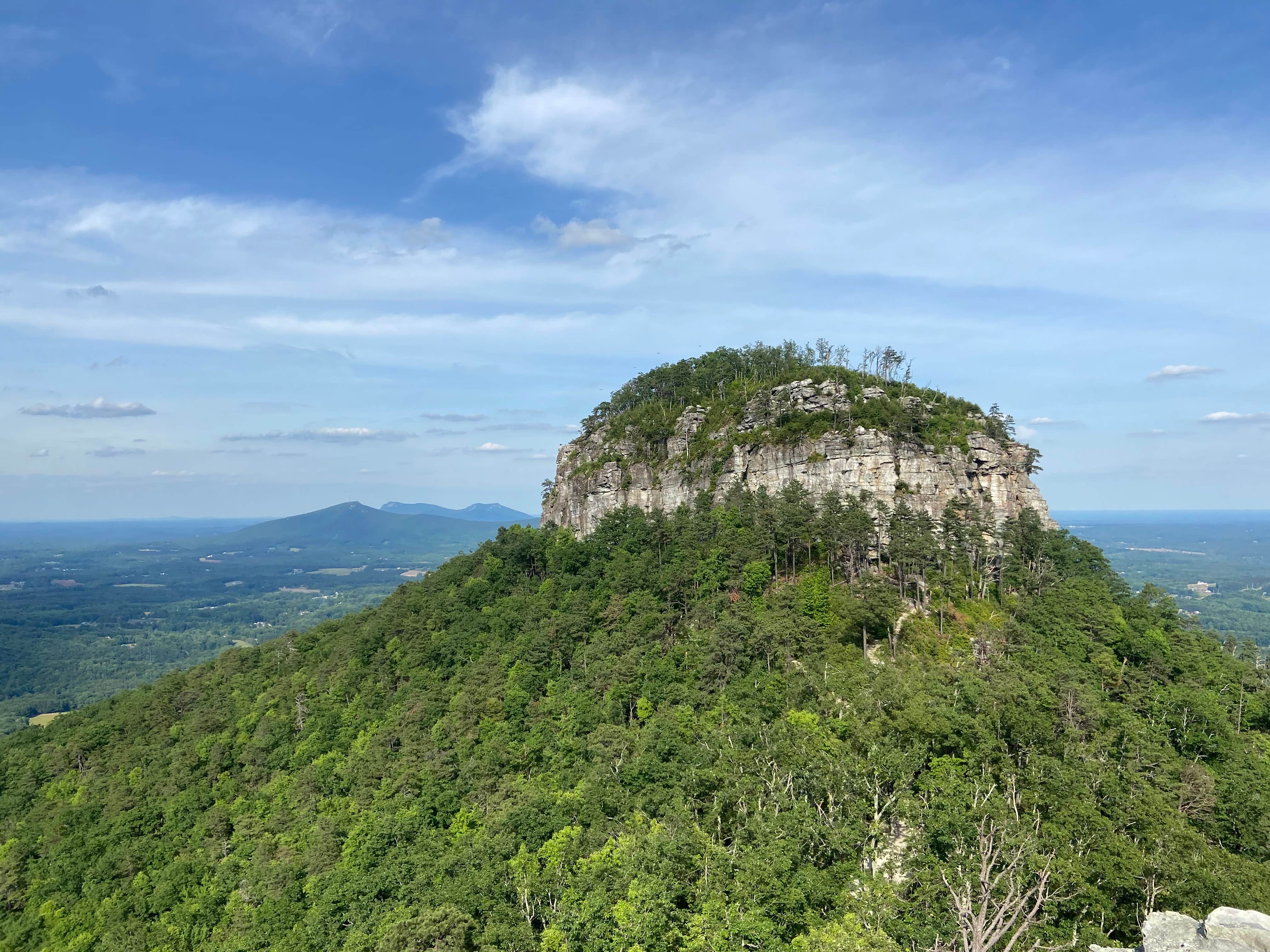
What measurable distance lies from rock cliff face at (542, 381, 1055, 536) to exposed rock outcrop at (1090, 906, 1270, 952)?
178 ft

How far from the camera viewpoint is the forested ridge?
30.5m

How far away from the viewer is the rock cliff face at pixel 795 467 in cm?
7744

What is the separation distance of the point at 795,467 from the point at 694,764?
162 feet

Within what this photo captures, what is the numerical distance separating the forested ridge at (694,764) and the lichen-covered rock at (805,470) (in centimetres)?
404

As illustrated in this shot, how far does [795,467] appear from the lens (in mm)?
84188

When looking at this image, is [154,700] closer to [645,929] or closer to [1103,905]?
[645,929]

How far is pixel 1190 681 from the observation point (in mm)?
53938

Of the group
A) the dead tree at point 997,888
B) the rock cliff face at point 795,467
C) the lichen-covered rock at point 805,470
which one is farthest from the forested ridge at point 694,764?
the rock cliff face at point 795,467

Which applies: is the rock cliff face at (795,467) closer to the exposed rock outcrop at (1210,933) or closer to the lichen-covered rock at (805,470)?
the lichen-covered rock at (805,470)

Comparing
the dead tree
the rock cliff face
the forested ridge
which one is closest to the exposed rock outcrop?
the dead tree

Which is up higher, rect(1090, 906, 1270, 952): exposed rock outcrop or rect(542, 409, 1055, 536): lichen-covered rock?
rect(542, 409, 1055, 536): lichen-covered rock

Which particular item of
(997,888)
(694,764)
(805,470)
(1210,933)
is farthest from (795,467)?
(1210,933)

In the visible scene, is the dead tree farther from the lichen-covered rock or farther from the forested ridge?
the lichen-covered rock

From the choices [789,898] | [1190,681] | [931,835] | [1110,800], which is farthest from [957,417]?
[789,898]
